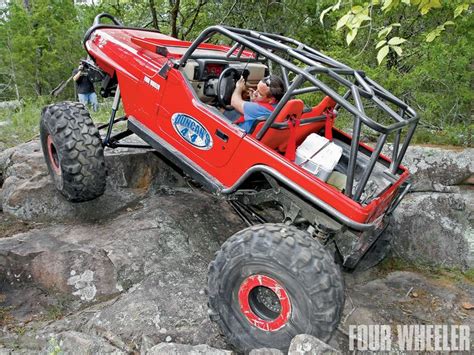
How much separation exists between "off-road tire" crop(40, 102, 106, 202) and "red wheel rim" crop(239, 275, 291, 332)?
1788mm

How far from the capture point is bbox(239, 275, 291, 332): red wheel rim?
8.86 ft

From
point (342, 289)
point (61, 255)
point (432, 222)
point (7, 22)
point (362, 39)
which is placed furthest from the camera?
point (7, 22)

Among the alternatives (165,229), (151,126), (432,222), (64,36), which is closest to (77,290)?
(165,229)

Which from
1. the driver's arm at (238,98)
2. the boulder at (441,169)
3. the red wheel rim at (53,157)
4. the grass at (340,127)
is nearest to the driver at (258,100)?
the driver's arm at (238,98)

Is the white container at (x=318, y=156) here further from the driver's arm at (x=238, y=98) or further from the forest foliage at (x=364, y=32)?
the forest foliage at (x=364, y=32)

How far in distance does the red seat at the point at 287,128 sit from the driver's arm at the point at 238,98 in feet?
1.25

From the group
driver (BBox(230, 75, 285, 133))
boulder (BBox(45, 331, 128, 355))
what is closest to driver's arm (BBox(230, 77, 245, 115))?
driver (BBox(230, 75, 285, 133))

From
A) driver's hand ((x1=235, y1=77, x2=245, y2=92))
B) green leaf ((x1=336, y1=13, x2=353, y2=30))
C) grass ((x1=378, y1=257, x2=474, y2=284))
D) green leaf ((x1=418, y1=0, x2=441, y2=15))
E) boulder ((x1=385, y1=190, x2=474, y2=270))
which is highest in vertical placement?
green leaf ((x1=418, y1=0, x2=441, y2=15))

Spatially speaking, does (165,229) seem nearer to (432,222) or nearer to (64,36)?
(432,222)

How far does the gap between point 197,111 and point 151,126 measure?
0.61 m

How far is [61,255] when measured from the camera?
3436mm

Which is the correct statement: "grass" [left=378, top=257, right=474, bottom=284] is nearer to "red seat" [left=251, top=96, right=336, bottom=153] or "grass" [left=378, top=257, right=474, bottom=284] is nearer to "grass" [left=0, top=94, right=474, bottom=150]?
"red seat" [left=251, top=96, right=336, bottom=153]

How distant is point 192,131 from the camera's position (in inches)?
140

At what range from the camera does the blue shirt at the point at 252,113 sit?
3.38 meters
